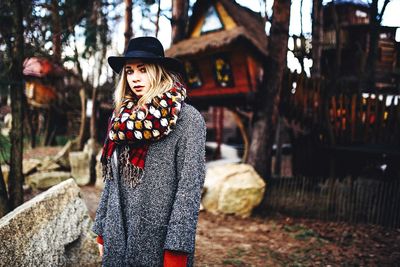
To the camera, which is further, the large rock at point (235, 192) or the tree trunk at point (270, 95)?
the tree trunk at point (270, 95)

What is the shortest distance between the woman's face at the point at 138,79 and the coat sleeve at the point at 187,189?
1.18ft

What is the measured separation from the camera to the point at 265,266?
4.43 metres

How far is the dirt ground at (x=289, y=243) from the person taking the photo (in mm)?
4645

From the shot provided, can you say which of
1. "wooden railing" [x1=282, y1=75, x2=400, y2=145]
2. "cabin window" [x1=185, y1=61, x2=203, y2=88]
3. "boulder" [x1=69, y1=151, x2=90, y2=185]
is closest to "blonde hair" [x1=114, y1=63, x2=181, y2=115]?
"wooden railing" [x1=282, y1=75, x2=400, y2=145]

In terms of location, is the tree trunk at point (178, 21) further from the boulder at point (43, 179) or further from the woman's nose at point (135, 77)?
the woman's nose at point (135, 77)

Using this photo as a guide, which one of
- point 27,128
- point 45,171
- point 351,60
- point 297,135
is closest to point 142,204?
point 297,135

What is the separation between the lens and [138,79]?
6.17 feet

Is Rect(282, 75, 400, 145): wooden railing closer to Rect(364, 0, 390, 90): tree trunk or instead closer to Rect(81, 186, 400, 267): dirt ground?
Rect(364, 0, 390, 90): tree trunk

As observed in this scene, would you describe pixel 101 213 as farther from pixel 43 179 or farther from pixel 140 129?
pixel 43 179

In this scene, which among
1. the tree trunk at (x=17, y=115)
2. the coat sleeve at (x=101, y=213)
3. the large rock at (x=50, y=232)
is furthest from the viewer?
the tree trunk at (x=17, y=115)

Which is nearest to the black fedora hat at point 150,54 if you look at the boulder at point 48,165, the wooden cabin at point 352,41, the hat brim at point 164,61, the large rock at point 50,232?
the hat brim at point 164,61

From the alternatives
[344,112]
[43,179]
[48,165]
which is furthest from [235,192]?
[48,165]

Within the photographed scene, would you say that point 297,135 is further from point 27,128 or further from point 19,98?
point 27,128

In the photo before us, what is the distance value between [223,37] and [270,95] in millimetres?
1717
